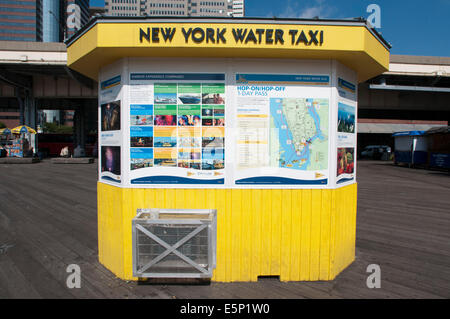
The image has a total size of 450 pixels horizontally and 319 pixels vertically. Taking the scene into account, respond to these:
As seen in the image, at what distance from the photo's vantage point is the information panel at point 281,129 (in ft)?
11.6

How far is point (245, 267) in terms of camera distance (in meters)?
3.61

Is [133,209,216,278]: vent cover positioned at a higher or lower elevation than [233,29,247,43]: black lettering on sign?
lower

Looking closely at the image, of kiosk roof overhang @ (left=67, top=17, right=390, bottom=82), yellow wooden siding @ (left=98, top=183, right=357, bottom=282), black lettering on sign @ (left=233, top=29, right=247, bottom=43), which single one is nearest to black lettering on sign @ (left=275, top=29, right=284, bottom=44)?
kiosk roof overhang @ (left=67, top=17, right=390, bottom=82)

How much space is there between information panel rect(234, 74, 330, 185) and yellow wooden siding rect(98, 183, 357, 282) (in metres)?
0.24

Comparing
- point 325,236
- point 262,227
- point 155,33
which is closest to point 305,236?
point 325,236

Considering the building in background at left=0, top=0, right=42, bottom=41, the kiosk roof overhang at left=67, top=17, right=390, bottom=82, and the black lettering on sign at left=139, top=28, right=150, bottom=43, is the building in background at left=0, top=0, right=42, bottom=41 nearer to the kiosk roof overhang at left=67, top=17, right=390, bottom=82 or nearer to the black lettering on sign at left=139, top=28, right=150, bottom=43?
the kiosk roof overhang at left=67, top=17, right=390, bottom=82

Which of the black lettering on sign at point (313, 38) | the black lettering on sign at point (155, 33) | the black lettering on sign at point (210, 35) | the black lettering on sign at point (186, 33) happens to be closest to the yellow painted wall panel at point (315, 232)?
the black lettering on sign at point (313, 38)

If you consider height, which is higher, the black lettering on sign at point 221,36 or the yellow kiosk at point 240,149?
the black lettering on sign at point 221,36

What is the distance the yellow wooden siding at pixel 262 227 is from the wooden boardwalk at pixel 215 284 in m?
0.20

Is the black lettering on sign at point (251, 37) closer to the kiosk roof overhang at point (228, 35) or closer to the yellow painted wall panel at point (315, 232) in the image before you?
the kiosk roof overhang at point (228, 35)

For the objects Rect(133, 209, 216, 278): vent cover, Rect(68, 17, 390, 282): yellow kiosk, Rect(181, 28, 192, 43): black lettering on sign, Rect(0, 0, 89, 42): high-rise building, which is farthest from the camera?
Rect(0, 0, 89, 42): high-rise building

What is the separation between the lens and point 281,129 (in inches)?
142

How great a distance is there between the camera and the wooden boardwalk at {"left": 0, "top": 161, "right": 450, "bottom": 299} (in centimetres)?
337
